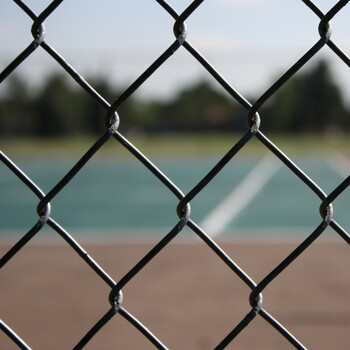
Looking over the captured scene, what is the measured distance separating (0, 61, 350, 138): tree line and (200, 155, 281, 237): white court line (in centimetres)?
461

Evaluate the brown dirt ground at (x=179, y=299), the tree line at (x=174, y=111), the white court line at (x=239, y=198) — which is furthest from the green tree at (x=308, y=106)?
the brown dirt ground at (x=179, y=299)

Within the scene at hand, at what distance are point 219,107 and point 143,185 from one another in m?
11.1

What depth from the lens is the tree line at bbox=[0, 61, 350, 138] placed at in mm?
21406

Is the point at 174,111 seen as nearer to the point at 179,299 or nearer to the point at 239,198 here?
the point at 239,198

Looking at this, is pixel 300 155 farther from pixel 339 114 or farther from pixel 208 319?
pixel 208 319

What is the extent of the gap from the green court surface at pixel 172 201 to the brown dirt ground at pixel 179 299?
1.53 m

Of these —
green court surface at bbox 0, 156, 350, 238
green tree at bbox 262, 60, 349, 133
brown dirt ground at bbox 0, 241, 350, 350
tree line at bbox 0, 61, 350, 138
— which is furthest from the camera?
tree line at bbox 0, 61, 350, 138

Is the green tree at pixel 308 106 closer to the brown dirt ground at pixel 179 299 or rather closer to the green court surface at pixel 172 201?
the green court surface at pixel 172 201

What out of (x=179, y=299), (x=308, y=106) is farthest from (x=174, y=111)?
(x=179, y=299)

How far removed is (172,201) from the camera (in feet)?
34.4

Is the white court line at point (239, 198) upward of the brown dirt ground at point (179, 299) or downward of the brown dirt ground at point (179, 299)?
upward

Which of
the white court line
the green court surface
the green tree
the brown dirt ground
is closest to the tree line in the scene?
the green tree

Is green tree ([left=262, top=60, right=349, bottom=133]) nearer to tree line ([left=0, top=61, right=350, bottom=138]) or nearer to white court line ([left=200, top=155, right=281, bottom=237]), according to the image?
tree line ([left=0, top=61, right=350, bottom=138])

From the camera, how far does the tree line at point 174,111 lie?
2141cm
